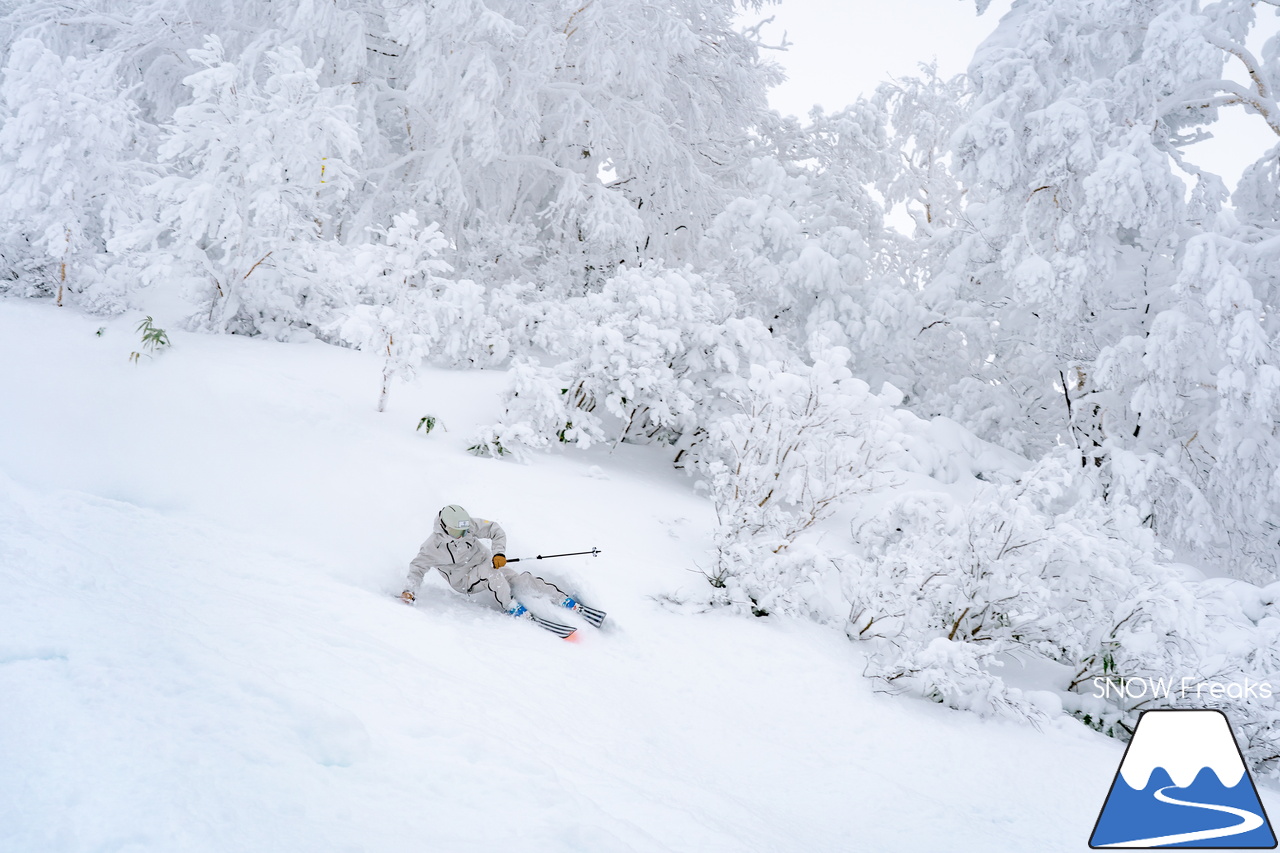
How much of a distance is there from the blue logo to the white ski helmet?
364 centimetres

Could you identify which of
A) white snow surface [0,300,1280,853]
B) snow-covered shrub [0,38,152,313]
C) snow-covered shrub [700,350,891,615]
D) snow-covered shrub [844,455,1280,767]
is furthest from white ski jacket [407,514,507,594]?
snow-covered shrub [0,38,152,313]

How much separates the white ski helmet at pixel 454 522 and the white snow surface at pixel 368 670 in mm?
524

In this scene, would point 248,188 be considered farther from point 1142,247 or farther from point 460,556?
point 1142,247

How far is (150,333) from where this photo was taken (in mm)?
7430

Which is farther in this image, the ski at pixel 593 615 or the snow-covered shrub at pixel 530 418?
the snow-covered shrub at pixel 530 418

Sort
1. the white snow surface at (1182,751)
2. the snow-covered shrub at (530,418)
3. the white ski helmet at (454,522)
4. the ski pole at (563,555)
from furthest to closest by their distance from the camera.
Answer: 1. the snow-covered shrub at (530,418)
2. the ski pole at (563,555)
3. the white ski helmet at (454,522)
4. the white snow surface at (1182,751)

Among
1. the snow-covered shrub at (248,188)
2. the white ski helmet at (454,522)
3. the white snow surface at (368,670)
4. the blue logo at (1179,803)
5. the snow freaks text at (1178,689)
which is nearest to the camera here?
the white snow surface at (368,670)

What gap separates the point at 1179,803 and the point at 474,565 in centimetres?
388

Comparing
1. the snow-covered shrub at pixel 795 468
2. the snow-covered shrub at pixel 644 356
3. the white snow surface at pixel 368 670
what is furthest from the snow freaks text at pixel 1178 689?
the snow-covered shrub at pixel 644 356

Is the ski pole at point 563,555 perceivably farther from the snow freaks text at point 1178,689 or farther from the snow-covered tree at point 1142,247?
the snow-covered tree at point 1142,247

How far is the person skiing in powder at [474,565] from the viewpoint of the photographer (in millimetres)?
4426

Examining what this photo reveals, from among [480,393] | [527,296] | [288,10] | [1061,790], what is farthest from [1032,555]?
[288,10]

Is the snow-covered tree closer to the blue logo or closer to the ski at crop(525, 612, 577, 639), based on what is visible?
the blue logo

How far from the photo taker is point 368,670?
233 cm
